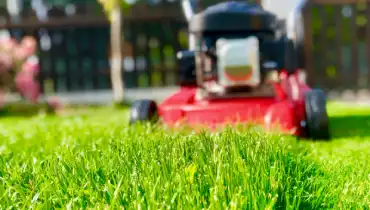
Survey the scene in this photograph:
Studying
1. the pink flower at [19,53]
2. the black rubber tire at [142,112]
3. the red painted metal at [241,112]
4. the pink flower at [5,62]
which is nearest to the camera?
the red painted metal at [241,112]

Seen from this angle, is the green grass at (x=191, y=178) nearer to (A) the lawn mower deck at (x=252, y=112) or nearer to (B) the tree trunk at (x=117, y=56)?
(A) the lawn mower deck at (x=252, y=112)

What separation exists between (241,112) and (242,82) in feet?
0.67

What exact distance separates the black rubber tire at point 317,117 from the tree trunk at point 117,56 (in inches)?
212

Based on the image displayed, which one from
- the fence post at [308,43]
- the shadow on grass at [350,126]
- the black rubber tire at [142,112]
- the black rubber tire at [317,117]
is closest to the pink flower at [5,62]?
the fence post at [308,43]

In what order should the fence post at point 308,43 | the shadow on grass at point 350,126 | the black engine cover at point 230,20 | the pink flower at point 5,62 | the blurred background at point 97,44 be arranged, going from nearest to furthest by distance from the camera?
the black engine cover at point 230,20 → the shadow on grass at point 350,126 → the pink flower at point 5,62 → the fence post at point 308,43 → the blurred background at point 97,44

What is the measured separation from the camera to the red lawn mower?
394 cm

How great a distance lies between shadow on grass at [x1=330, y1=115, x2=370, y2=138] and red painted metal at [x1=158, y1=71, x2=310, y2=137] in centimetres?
44

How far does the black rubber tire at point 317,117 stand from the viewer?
12.9 ft

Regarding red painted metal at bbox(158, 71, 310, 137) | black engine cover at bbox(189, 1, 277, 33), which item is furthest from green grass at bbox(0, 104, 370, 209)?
black engine cover at bbox(189, 1, 277, 33)

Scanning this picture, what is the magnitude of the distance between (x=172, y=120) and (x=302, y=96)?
91 centimetres

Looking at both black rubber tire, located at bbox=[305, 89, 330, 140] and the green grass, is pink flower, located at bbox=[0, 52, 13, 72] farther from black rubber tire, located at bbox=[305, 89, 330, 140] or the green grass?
the green grass

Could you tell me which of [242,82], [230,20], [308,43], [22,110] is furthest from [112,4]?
[242,82]

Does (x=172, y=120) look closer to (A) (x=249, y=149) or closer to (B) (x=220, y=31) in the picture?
(B) (x=220, y=31)

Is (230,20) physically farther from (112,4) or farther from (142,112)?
(112,4)
